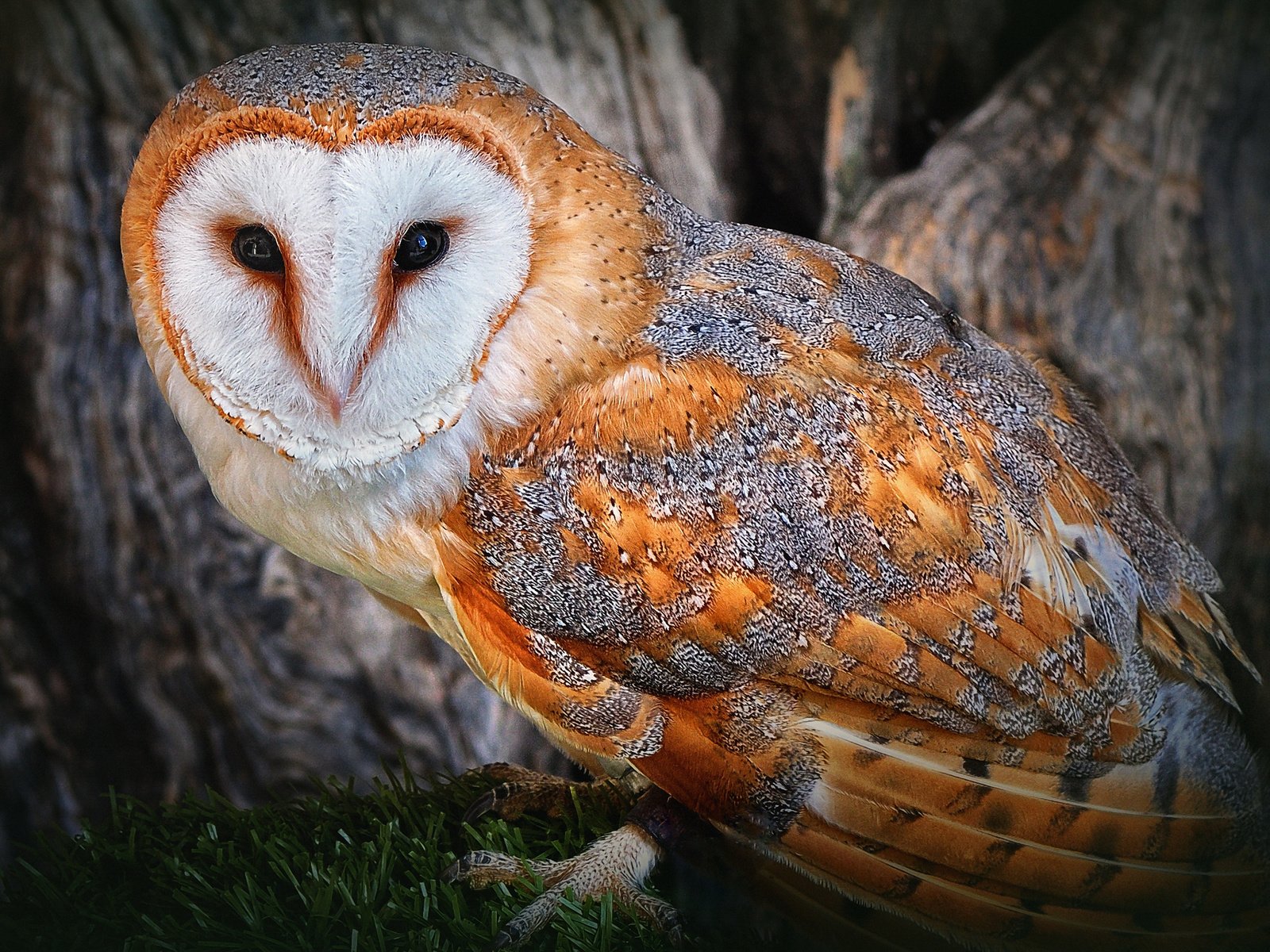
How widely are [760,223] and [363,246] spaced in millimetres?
1249

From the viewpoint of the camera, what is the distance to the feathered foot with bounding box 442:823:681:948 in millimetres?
1151

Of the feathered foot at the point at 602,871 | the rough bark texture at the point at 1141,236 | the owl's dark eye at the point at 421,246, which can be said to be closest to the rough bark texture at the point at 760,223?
the rough bark texture at the point at 1141,236

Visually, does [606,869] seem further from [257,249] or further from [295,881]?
[257,249]

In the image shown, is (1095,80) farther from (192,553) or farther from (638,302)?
(192,553)

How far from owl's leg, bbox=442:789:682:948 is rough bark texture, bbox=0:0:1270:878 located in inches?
29.3

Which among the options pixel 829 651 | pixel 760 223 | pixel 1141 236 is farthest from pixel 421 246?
pixel 1141 236

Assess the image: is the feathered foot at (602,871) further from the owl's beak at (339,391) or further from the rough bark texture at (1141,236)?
the rough bark texture at (1141,236)

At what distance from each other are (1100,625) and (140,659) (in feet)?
5.45

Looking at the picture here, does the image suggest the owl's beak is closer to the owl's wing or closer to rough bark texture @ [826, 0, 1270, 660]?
the owl's wing

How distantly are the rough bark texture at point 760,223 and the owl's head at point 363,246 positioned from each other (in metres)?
0.86

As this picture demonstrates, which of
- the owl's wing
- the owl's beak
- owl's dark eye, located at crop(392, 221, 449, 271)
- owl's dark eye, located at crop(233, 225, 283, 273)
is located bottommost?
the owl's wing

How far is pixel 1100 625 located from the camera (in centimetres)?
112

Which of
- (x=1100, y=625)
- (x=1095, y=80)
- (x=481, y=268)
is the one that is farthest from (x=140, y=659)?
(x=1095, y=80)

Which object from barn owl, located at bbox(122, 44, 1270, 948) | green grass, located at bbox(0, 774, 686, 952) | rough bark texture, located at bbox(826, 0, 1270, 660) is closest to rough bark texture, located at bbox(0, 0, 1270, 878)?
rough bark texture, located at bbox(826, 0, 1270, 660)
